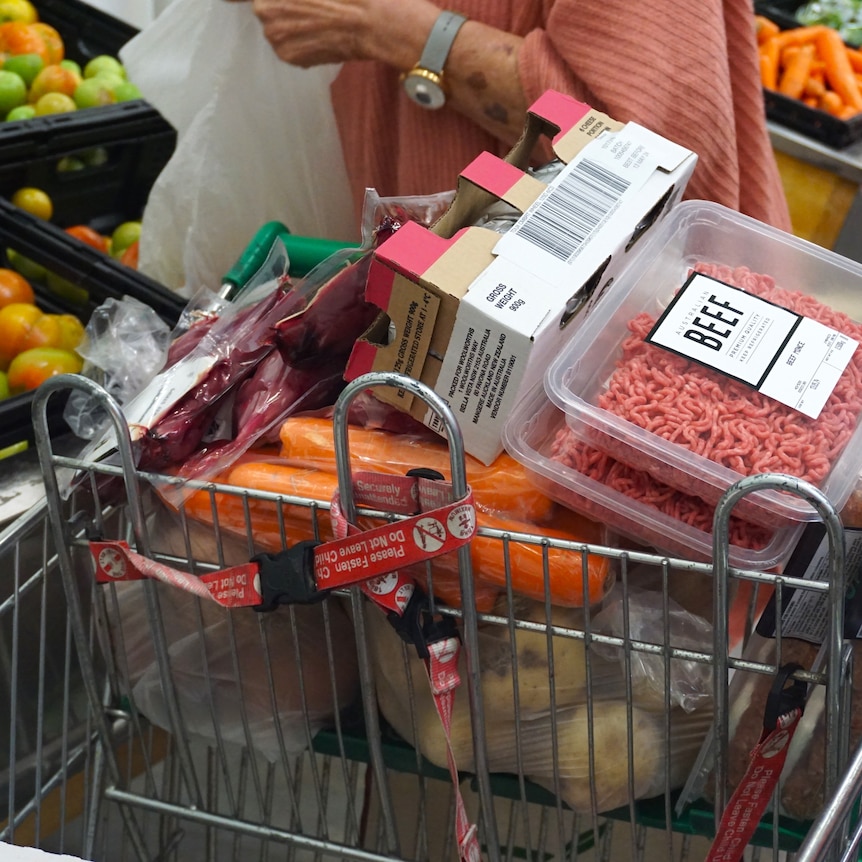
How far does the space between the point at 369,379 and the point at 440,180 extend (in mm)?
650

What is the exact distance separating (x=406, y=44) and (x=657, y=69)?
12.5 inches

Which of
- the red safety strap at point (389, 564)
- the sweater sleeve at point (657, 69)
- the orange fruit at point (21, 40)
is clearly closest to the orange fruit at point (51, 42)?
the orange fruit at point (21, 40)

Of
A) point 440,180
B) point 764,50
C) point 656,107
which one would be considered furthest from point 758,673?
point 764,50

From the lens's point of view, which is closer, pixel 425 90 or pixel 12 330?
pixel 425 90


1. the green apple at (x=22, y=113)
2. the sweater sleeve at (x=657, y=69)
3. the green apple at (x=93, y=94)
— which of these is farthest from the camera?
the green apple at (x=93, y=94)

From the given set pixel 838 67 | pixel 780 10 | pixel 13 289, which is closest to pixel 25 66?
pixel 13 289

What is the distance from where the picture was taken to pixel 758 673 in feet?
2.39

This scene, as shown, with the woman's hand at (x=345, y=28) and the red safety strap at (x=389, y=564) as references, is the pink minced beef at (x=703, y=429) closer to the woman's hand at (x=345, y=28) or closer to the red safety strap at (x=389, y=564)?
the red safety strap at (x=389, y=564)

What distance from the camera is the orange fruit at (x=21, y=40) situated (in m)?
1.81

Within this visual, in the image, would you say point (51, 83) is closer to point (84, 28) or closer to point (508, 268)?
point (84, 28)

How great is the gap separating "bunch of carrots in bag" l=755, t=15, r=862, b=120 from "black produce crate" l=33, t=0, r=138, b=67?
1.49 m

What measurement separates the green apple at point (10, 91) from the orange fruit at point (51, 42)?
5.9 inches

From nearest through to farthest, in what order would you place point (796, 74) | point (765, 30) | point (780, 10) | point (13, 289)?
point (13, 289), point (796, 74), point (765, 30), point (780, 10)

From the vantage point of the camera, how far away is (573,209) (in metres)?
0.75
